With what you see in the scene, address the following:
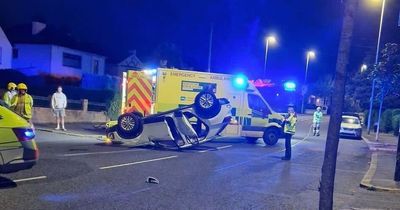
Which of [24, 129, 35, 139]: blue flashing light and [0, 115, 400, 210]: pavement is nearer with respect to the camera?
[0, 115, 400, 210]: pavement

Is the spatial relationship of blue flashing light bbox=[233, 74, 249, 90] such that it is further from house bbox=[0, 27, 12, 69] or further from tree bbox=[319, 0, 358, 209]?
house bbox=[0, 27, 12, 69]

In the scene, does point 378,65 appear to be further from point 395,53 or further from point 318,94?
point 318,94

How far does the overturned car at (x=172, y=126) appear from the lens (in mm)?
13469

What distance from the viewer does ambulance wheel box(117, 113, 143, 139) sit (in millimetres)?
13562

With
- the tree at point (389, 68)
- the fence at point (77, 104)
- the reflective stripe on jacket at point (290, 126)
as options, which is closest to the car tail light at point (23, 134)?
the reflective stripe on jacket at point (290, 126)

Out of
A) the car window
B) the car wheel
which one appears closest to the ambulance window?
the car wheel

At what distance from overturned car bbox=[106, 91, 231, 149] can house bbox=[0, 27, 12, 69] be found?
1077 inches

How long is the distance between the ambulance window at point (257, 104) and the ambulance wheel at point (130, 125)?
18.1 ft

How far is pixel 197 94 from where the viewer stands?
16203 mm

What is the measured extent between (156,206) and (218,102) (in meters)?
8.07

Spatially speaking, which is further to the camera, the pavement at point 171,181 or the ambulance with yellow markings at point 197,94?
the ambulance with yellow markings at point 197,94

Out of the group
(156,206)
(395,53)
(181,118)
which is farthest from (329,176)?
(395,53)

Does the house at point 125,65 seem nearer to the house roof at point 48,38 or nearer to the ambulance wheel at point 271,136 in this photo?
the house roof at point 48,38

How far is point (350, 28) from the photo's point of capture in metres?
5.00
